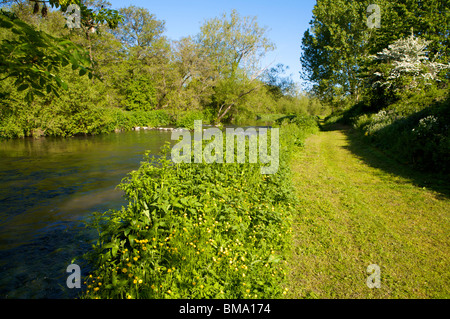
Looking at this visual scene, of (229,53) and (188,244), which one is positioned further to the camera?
(229,53)

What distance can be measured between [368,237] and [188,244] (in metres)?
3.46

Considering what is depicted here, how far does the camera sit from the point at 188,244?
3.79 metres

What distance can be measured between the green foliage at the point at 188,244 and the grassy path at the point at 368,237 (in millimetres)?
480

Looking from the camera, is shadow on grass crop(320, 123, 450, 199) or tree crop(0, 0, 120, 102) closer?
tree crop(0, 0, 120, 102)

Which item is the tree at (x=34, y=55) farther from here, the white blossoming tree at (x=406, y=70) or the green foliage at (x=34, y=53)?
the white blossoming tree at (x=406, y=70)

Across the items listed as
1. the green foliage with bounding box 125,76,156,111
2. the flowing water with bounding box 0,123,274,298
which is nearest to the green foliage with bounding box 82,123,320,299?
the flowing water with bounding box 0,123,274,298

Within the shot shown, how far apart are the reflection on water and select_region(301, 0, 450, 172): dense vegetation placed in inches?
391

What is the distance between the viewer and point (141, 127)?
1187 inches

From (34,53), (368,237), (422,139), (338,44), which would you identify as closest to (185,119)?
(338,44)

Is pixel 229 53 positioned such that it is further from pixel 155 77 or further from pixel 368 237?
pixel 368 237

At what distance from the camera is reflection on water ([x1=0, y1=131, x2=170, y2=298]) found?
4.34 metres

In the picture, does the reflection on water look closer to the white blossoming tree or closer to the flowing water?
the flowing water
